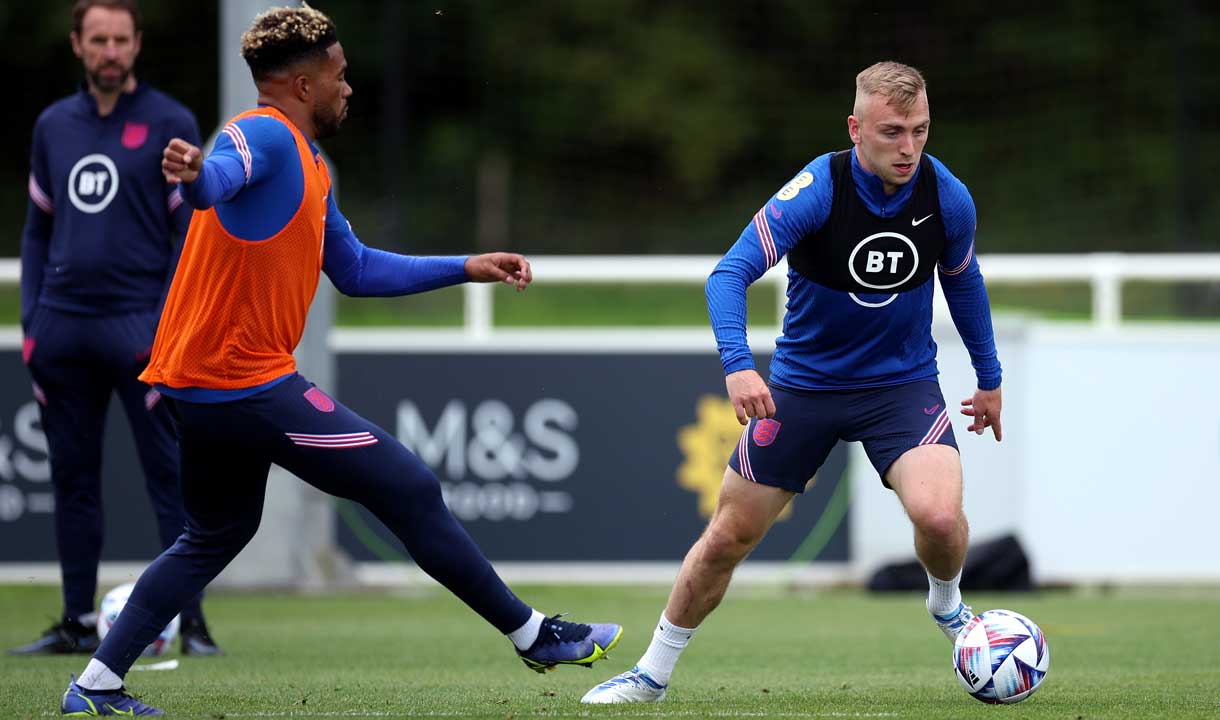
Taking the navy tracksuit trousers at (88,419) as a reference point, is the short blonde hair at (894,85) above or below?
above

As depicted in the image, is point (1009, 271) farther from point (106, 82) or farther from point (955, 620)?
point (106, 82)

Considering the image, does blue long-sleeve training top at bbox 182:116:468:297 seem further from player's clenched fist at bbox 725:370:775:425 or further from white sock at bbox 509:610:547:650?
white sock at bbox 509:610:547:650

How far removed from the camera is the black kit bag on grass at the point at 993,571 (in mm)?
10586

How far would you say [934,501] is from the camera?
548cm

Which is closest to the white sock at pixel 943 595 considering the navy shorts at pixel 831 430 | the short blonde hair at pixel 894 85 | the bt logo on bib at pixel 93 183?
the navy shorts at pixel 831 430

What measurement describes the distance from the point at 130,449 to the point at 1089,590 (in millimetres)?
5882

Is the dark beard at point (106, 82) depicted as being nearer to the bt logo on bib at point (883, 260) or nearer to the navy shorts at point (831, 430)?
the navy shorts at point (831, 430)

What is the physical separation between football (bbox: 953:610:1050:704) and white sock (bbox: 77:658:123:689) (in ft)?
8.40

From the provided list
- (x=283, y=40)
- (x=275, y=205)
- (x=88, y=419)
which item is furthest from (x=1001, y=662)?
(x=88, y=419)

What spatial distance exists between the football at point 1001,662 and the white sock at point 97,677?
2.56m

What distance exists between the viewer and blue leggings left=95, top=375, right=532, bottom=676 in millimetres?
5121

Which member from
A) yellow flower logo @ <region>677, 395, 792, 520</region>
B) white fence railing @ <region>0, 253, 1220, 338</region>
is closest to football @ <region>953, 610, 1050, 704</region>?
yellow flower logo @ <region>677, 395, 792, 520</region>

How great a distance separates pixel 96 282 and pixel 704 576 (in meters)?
2.98

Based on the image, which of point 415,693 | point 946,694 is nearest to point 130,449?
point 415,693
